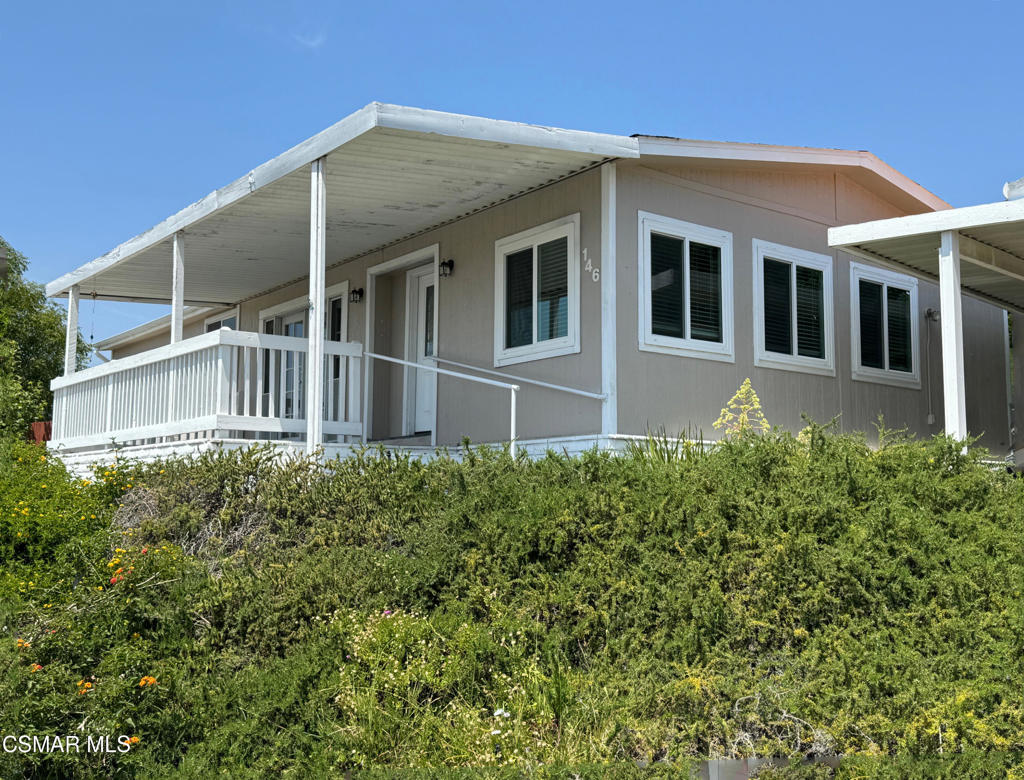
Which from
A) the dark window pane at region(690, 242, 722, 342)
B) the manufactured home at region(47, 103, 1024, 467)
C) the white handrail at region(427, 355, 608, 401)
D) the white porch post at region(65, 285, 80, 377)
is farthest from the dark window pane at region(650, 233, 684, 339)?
the white porch post at region(65, 285, 80, 377)

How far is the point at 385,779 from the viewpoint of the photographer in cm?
490

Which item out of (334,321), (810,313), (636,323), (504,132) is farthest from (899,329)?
(334,321)

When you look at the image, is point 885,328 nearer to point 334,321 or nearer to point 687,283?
point 687,283

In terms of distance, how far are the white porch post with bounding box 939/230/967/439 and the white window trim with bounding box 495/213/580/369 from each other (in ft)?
10.9

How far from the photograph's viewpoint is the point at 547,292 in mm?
10586

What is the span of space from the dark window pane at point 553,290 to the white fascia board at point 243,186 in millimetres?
2614

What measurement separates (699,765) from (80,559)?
5.09m

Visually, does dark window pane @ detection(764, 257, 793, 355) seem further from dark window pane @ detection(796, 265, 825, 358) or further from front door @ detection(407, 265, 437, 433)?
front door @ detection(407, 265, 437, 433)

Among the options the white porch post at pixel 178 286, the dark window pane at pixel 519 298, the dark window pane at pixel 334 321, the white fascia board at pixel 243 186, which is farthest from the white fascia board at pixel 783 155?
the dark window pane at pixel 334 321

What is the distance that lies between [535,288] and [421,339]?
252 centimetres

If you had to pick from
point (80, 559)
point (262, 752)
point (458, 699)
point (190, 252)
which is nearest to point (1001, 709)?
point (458, 699)

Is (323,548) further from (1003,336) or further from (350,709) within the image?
(1003,336)

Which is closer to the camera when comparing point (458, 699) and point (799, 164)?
point (458, 699)

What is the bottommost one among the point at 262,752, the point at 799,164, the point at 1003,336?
the point at 262,752
